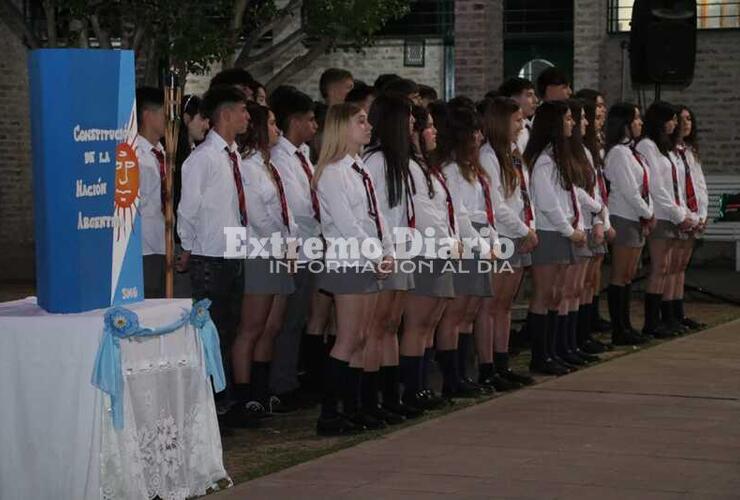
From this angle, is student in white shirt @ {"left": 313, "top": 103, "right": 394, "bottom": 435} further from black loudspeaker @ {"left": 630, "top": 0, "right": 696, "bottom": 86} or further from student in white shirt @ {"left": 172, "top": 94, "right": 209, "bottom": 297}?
black loudspeaker @ {"left": 630, "top": 0, "right": 696, "bottom": 86}

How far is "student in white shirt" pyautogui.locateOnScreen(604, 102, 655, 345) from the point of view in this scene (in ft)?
45.3

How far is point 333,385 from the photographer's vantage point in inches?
388

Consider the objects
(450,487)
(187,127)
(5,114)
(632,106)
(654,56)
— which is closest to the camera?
(450,487)

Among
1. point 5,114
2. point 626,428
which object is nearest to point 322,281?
point 626,428

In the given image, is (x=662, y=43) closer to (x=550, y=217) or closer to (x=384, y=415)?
(x=550, y=217)

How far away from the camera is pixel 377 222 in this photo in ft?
32.1

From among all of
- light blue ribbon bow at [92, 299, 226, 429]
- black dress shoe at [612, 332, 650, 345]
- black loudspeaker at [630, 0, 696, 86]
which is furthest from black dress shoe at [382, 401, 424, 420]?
black loudspeaker at [630, 0, 696, 86]

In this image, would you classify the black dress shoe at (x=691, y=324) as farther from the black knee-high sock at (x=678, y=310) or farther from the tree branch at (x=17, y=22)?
the tree branch at (x=17, y=22)

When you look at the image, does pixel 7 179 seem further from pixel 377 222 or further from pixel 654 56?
pixel 377 222

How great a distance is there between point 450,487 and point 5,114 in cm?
1755

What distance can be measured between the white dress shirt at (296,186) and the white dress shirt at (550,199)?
7.13ft

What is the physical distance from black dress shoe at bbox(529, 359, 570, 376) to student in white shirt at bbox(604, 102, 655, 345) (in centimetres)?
178

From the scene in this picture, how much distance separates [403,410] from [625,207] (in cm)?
Result: 415

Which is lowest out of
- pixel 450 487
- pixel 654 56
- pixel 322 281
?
pixel 450 487
